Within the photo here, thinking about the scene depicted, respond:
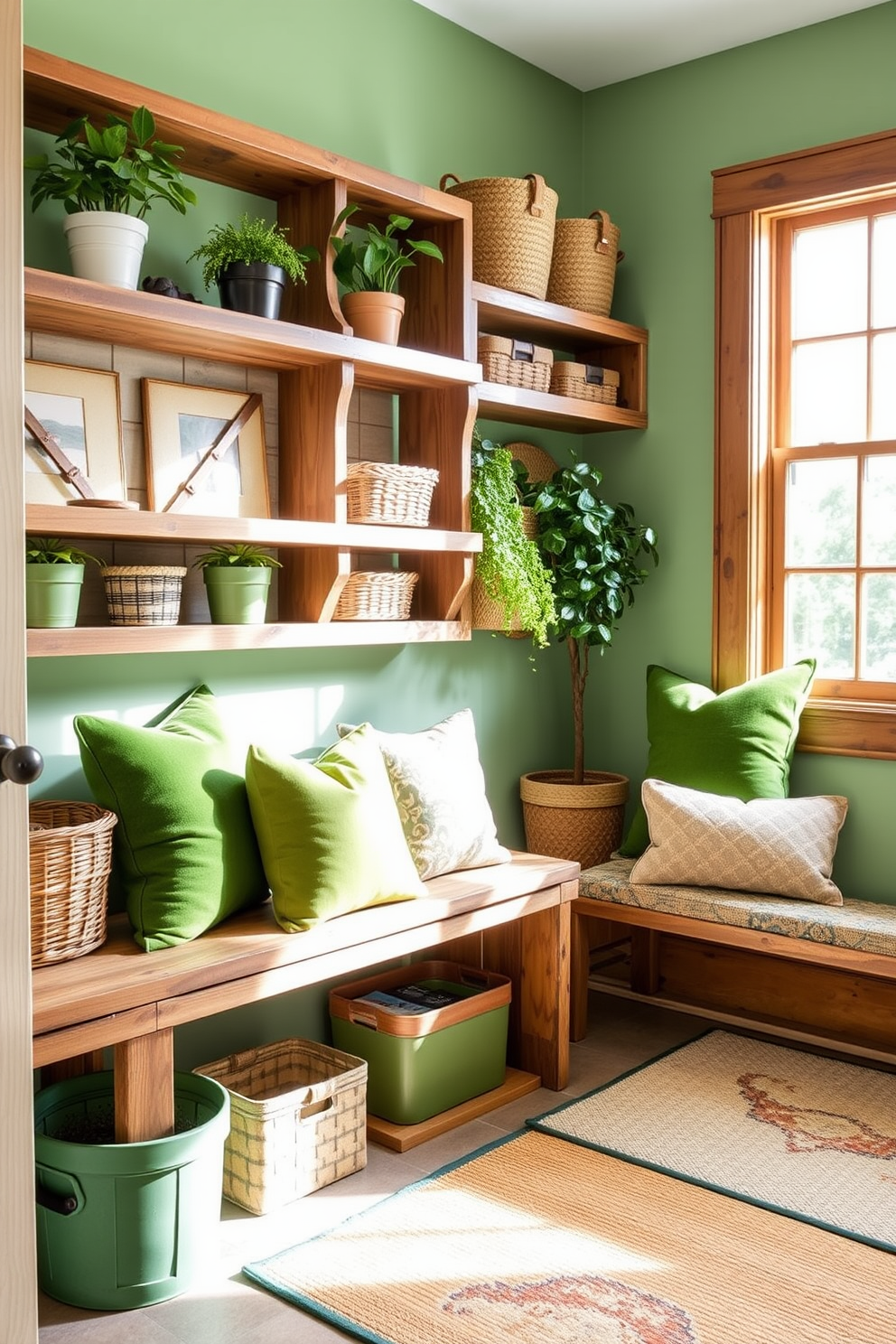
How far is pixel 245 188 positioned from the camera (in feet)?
9.89

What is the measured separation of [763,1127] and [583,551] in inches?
66.0

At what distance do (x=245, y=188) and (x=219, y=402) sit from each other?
1.83ft

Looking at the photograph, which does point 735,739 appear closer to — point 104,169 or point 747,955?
point 747,955

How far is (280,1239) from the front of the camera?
248 cm

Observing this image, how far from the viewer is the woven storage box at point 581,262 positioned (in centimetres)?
378

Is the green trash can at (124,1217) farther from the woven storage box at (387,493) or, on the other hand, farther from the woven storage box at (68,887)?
the woven storage box at (387,493)

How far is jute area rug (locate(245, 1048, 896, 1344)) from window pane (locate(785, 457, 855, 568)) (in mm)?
1948

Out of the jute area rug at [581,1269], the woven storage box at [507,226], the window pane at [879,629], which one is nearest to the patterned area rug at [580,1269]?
the jute area rug at [581,1269]

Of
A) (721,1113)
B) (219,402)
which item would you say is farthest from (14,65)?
(721,1113)

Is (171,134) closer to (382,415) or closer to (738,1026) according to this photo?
(382,415)

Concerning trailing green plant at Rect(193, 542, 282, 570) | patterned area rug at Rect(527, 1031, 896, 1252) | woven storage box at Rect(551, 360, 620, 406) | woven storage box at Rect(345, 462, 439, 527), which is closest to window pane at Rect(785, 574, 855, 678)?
woven storage box at Rect(551, 360, 620, 406)

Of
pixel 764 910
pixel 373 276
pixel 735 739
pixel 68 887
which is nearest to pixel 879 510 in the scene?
pixel 735 739

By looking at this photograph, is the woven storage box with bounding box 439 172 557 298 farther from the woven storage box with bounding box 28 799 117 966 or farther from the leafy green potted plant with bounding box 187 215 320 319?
the woven storage box with bounding box 28 799 117 966

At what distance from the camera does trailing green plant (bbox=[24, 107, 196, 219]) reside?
7.95ft
